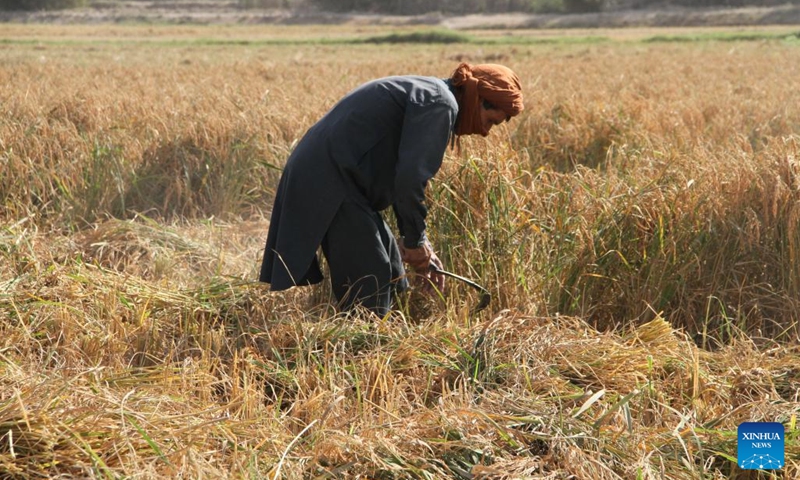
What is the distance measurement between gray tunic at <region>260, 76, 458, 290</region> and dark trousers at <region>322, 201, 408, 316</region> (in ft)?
0.14

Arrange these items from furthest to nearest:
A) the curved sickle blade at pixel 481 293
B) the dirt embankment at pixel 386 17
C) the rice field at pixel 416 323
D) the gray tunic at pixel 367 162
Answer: the dirt embankment at pixel 386 17 < the curved sickle blade at pixel 481 293 < the gray tunic at pixel 367 162 < the rice field at pixel 416 323

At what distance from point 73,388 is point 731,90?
8217 mm

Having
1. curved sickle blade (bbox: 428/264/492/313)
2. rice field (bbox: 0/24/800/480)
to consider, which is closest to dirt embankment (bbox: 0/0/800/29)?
rice field (bbox: 0/24/800/480)

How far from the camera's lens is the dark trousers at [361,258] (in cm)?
288

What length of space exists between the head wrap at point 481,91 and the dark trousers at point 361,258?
19.8 inches

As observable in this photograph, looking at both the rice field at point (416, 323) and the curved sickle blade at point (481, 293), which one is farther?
the curved sickle blade at point (481, 293)

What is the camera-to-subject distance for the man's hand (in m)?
2.97

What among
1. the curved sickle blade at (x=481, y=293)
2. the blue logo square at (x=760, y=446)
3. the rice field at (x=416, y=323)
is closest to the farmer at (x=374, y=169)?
the curved sickle blade at (x=481, y=293)

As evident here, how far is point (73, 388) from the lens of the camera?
2.11 m

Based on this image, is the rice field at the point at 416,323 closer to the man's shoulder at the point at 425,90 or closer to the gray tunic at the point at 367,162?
the gray tunic at the point at 367,162

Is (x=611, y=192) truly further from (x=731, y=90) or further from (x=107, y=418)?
(x=731, y=90)

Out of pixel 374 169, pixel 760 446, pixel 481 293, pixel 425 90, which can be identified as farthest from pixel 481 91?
A: pixel 760 446

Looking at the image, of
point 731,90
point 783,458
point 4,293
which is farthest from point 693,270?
point 731,90

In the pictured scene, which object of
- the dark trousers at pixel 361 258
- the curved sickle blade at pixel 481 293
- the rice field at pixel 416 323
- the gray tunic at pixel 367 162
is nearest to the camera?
the rice field at pixel 416 323
